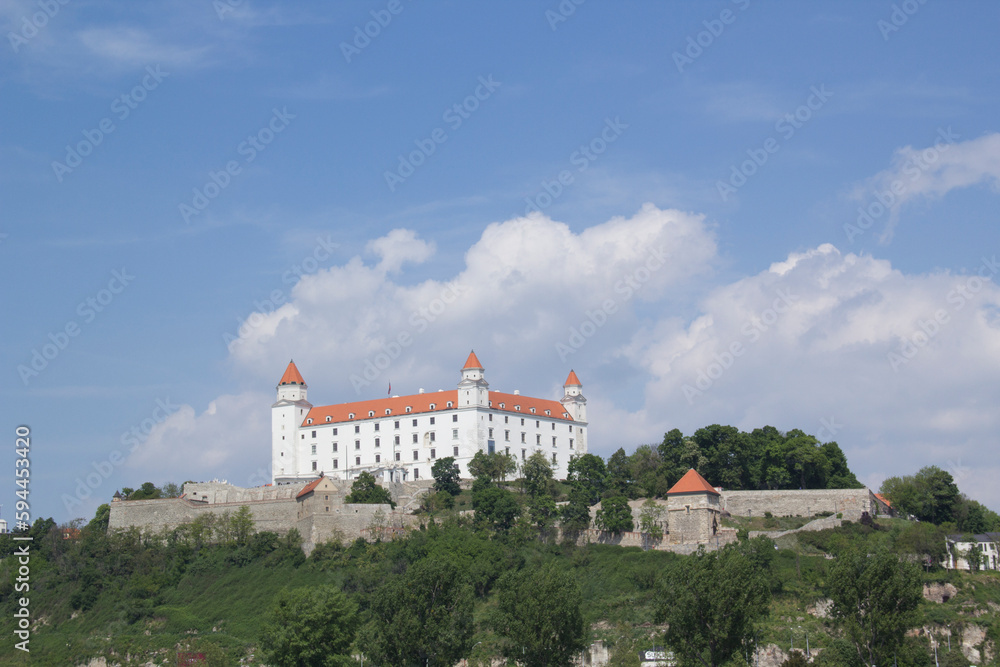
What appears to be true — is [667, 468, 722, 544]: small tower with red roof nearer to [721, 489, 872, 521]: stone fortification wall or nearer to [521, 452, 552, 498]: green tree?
[721, 489, 872, 521]: stone fortification wall

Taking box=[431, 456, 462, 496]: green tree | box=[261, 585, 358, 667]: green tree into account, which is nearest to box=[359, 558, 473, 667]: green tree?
box=[261, 585, 358, 667]: green tree

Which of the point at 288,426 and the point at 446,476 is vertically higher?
the point at 288,426

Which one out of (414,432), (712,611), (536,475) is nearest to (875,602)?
(712,611)

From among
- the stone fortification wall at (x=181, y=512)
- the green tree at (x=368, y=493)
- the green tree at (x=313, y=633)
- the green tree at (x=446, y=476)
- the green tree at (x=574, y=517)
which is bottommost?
the green tree at (x=313, y=633)

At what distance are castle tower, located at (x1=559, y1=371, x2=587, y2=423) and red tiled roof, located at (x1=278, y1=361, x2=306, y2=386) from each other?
865 inches

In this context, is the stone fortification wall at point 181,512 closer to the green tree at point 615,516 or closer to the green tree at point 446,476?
the green tree at point 446,476

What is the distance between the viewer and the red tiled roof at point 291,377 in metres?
99.9

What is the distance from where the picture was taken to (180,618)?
69250mm

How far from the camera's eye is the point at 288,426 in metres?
98.0

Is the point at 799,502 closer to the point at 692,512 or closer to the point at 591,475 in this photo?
the point at 692,512

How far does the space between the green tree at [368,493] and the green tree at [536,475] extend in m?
9.54

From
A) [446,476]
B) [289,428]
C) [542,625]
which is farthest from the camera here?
[289,428]

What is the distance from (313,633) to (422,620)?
5.05 metres

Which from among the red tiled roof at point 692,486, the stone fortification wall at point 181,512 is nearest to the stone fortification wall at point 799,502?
the red tiled roof at point 692,486
